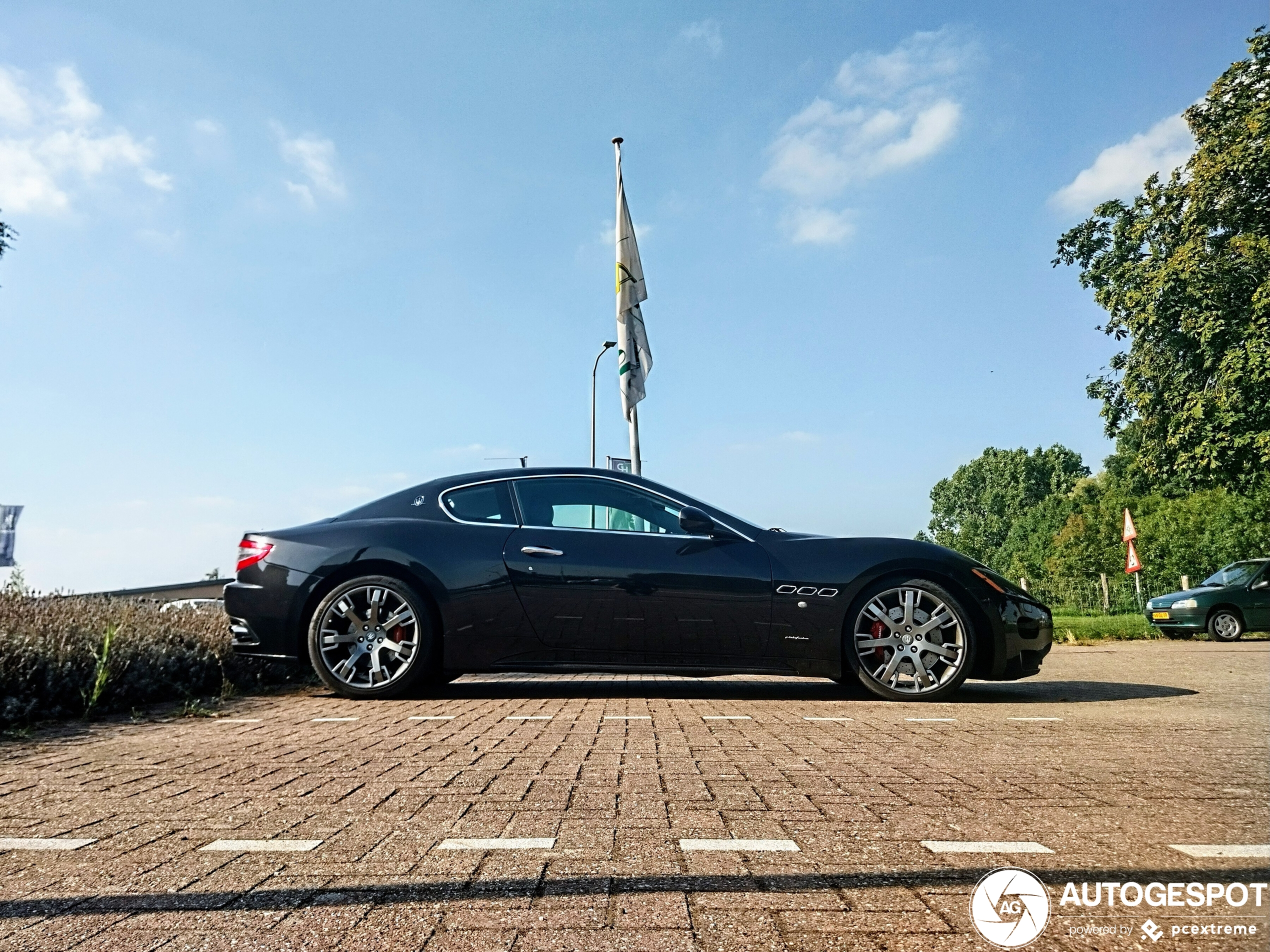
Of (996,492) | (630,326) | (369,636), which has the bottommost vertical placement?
(369,636)

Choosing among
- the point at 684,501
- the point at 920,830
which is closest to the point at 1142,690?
the point at 684,501

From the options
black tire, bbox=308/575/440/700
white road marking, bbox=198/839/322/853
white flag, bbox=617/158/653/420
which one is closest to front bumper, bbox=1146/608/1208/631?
white flag, bbox=617/158/653/420

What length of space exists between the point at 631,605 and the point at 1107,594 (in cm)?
2780

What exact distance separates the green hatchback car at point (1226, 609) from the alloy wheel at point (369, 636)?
15.9 meters

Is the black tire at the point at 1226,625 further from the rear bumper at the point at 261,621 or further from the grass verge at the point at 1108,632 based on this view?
the rear bumper at the point at 261,621

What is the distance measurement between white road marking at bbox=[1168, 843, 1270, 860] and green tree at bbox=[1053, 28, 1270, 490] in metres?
19.9

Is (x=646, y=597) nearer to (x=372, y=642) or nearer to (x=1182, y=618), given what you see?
(x=372, y=642)

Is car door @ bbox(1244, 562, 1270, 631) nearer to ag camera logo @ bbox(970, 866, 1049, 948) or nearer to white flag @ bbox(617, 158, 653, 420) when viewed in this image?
white flag @ bbox(617, 158, 653, 420)

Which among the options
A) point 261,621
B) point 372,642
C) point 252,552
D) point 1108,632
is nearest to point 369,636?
point 372,642

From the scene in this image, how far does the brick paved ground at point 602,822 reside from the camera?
6.11 feet

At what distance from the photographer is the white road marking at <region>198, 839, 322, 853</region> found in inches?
94.1

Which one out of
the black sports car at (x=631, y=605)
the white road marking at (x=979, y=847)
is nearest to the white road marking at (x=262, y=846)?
the white road marking at (x=979, y=847)

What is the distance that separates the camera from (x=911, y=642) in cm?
581

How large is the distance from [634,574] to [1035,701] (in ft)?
8.78
